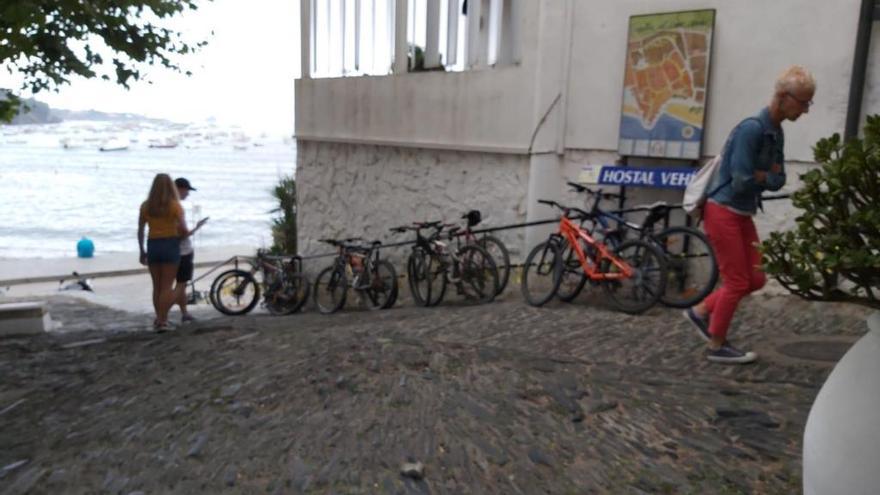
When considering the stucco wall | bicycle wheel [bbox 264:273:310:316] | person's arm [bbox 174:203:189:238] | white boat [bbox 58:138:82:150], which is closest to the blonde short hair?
the stucco wall

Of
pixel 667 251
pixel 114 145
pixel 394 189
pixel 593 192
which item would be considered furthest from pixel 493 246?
pixel 114 145

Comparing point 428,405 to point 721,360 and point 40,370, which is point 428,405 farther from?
point 40,370

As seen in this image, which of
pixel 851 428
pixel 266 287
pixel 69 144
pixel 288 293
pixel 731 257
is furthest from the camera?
pixel 69 144

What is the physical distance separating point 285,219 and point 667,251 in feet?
41.0

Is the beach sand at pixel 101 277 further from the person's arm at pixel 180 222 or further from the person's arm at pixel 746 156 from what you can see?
the person's arm at pixel 746 156

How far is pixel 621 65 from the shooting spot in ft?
25.2

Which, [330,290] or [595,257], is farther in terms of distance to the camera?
[330,290]

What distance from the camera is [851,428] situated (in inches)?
98.3

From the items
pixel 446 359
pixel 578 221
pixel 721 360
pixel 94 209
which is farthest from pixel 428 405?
pixel 94 209

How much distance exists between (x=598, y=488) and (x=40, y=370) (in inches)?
216

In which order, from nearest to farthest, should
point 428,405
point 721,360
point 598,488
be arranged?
point 598,488 < point 428,405 < point 721,360

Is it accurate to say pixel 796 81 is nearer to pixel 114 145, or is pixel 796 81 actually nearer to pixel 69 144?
pixel 114 145

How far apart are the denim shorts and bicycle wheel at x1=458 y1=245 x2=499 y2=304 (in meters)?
3.13

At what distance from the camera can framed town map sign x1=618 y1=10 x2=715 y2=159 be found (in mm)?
7055
